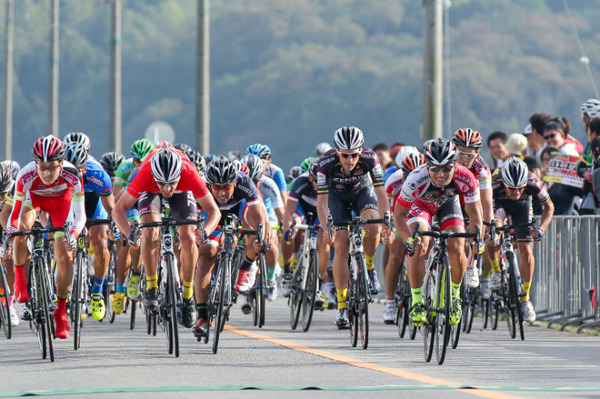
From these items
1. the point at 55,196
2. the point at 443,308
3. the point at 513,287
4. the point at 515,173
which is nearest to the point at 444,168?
the point at 443,308

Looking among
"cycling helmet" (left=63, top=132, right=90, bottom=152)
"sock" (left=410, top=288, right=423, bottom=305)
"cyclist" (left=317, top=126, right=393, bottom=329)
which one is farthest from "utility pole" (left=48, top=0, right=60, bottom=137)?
"sock" (left=410, top=288, right=423, bottom=305)

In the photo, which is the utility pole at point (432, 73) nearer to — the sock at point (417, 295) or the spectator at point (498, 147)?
the spectator at point (498, 147)

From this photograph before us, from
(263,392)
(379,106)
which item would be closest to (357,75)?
(379,106)

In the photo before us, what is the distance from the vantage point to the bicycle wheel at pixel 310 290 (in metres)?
14.3

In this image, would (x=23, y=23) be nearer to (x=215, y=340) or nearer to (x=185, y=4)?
(x=185, y=4)

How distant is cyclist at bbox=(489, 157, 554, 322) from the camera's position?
46.1ft

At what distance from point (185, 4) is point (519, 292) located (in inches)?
6090

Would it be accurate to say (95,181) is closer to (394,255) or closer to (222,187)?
(222,187)

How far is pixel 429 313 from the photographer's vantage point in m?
10.8

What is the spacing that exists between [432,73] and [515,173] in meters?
6.23

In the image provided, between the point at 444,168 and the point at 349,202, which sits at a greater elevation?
the point at 444,168

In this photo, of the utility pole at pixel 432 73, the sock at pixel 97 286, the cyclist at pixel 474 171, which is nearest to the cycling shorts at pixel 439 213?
the cyclist at pixel 474 171

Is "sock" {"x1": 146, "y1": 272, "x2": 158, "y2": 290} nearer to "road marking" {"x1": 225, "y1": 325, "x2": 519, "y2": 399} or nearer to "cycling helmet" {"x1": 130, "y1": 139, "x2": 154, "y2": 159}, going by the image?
"road marking" {"x1": 225, "y1": 325, "x2": 519, "y2": 399}

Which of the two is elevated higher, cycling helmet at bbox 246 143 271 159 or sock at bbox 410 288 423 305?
cycling helmet at bbox 246 143 271 159
